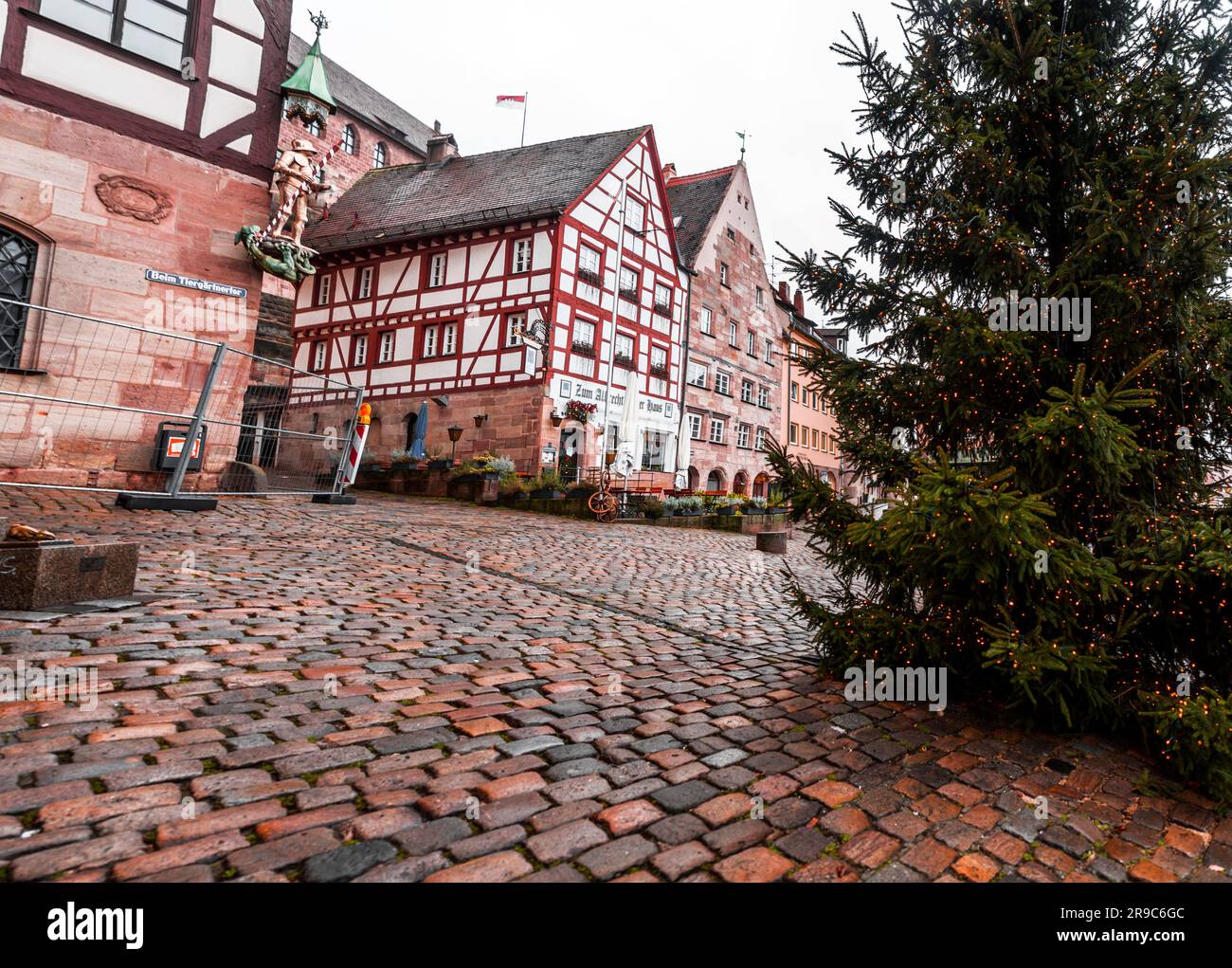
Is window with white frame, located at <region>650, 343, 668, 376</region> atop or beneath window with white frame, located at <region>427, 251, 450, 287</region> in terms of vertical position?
beneath

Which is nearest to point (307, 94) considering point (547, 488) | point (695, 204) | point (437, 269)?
point (547, 488)

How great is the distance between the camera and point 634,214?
25.3m

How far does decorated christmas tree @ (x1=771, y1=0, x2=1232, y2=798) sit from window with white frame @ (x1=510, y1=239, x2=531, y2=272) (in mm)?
18835

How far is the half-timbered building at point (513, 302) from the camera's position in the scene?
21516 mm

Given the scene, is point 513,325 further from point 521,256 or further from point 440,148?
point 440,148

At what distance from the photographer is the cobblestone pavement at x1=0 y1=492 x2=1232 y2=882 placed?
1.98m

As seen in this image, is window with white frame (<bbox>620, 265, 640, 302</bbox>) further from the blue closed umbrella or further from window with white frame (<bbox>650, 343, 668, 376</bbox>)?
the blue closed umbrella

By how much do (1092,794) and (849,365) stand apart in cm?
245

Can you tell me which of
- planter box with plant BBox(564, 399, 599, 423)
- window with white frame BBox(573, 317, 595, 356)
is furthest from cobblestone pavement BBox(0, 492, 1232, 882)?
window with white frame BBox(573, 317, 595, 356)

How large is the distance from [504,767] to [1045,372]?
131 inches

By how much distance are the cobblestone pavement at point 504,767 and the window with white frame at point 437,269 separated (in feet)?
65.5

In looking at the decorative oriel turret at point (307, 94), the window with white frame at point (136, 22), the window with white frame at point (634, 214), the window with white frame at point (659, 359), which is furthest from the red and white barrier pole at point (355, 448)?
the window with white frame at point (634, 214)
